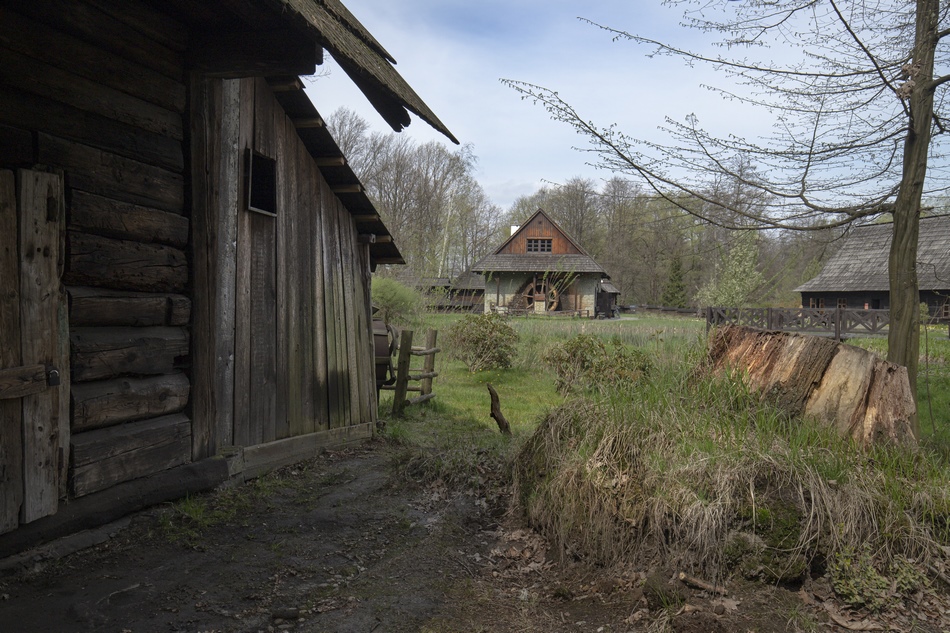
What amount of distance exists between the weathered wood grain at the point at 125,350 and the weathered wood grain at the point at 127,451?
0.37m

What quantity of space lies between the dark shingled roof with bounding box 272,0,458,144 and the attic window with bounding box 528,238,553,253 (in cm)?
3503

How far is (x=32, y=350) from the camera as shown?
12.0ft

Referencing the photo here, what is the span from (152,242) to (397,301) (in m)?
13.9

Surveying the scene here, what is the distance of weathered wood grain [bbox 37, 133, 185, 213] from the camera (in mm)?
3891

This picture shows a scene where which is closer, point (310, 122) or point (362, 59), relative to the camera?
point (362, 59)

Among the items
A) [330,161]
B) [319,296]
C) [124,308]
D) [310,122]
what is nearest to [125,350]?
[124,308]

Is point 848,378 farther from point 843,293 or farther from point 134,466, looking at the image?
point 843,293

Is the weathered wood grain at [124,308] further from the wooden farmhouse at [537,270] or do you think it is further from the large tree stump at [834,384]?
the wooden farmhouse at [537,270]

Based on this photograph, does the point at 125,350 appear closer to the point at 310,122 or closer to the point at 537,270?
the point at 310,122

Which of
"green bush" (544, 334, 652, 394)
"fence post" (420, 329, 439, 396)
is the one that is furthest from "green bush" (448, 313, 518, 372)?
"fence post" (420, 329, 439, 396)

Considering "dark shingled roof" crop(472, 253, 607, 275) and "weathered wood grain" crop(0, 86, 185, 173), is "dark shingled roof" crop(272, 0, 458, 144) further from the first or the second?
"dark shingled roof" crop(472, 253, 607, 275)

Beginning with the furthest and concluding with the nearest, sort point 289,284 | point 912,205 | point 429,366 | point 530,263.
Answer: point 530,263 → point 429,366 → point 289,284 → point 912,205

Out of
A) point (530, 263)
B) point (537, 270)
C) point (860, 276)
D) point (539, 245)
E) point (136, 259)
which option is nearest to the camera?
point (136, 259)

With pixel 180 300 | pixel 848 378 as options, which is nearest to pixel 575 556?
pixel 848 378
